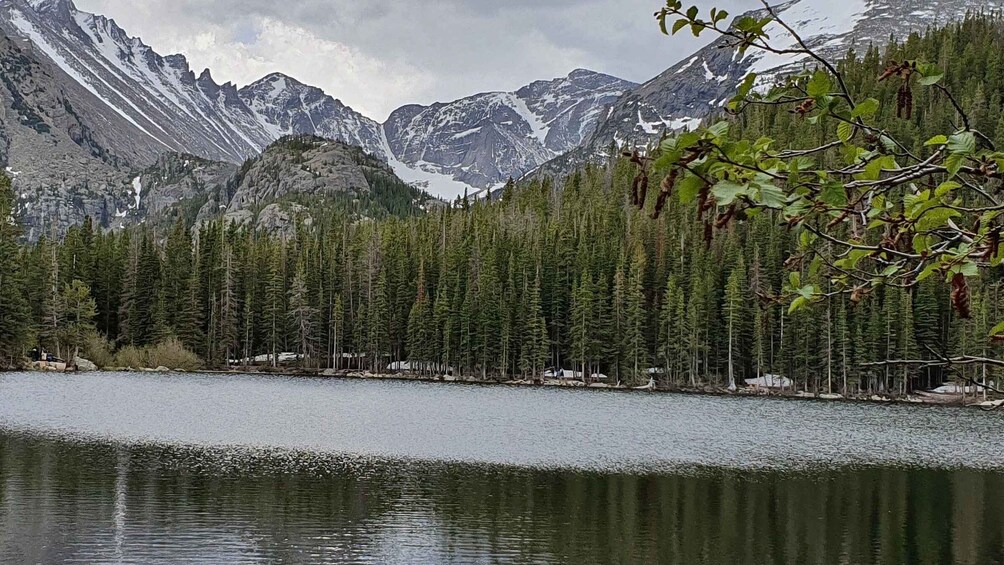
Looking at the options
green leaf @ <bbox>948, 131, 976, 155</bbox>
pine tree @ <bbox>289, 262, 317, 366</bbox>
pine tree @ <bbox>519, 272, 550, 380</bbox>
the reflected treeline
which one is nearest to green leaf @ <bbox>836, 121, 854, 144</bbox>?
green leaf @ <bbox>948, 131, 976, 155</bbox>

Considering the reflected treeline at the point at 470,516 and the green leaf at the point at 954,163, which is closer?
the green leaf at the point at 954,163

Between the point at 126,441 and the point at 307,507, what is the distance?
14.8m

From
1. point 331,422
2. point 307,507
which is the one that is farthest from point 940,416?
point 307,507

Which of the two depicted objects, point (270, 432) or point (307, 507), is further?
point (270, 432)

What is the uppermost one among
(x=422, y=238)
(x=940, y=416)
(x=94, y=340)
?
(x=422, y=238)

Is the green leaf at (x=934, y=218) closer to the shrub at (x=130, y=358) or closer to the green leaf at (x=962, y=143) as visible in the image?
the green leaf at (x=962, y=143)

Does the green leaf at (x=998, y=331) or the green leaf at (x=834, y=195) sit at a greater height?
the green leaf at (x=834, y=195)

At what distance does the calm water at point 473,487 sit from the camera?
21328 millimetres

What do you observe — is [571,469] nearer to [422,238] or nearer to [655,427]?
[655,427]

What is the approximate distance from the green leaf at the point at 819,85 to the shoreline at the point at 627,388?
82027mm

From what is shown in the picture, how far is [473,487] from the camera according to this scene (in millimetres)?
28359

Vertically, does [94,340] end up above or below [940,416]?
above

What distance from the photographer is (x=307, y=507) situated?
2486 cm

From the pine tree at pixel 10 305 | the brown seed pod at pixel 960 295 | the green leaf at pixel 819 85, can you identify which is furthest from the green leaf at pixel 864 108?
the pine tree at pixel 10 305
